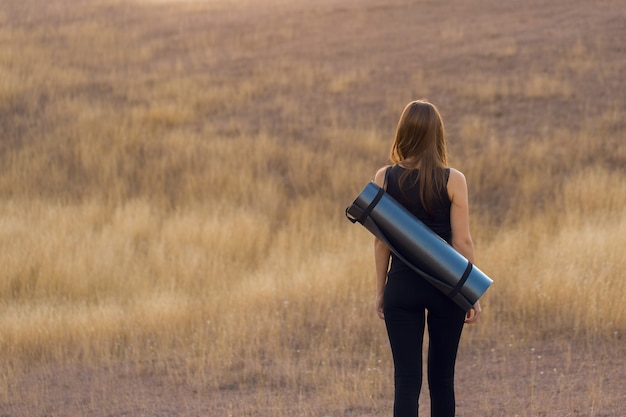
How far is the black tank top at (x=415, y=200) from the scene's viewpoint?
142 inches

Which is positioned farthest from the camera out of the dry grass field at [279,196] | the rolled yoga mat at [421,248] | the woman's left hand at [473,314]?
the dry grass field at [279,196]

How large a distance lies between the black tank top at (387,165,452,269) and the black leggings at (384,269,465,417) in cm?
12

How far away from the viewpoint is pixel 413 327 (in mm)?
3645

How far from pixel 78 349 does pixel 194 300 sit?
5.71 feet

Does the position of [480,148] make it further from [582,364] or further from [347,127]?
[582,364]

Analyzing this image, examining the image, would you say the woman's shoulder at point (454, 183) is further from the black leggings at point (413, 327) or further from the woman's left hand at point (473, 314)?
the woman's left hand at point (473, 314)

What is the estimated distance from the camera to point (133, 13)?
82.2 feet

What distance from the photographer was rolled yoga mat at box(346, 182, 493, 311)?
11.5 feet

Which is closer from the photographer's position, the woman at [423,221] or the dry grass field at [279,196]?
the woman at [423,221]

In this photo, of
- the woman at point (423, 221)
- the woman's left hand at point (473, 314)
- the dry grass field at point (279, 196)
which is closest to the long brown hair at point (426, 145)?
the woman at point (423, 221)

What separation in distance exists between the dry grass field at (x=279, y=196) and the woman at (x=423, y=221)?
2.03 meters

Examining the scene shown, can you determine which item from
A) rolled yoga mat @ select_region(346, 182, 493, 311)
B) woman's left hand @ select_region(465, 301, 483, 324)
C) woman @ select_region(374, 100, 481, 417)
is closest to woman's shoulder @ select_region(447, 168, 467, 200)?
woman @ select_region(374, 100, 481, 417)

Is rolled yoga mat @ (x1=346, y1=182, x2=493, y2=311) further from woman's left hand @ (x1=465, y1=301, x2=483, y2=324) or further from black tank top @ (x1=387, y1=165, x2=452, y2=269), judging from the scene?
woman's left hand @ (x1=465, y1=301, x2=483, y2=324)

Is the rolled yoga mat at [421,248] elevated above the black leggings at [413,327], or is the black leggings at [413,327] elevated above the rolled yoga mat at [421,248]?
the rolled yoga mat at [421,248]
